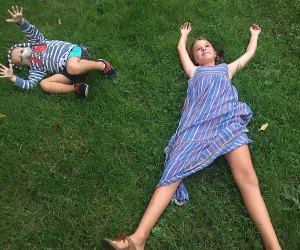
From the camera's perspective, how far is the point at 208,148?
362 centimetres

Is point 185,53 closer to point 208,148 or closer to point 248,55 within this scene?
point 248,55

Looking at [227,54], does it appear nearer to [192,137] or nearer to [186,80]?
[186,80]

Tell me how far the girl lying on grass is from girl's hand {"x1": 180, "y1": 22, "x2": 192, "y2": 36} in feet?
2.91

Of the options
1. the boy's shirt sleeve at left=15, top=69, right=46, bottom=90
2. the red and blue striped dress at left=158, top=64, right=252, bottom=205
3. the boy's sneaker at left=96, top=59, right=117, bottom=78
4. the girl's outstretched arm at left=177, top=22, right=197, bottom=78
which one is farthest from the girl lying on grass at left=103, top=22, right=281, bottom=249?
the boy's shirt sleeve at left=15, top=69, right=46, bottom=90

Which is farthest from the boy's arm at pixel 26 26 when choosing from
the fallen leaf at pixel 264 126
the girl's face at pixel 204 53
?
the fallen leaf at pixel 264 126

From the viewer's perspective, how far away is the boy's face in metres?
4.68

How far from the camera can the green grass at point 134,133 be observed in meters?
3.45

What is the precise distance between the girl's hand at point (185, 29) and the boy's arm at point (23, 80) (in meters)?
1.96

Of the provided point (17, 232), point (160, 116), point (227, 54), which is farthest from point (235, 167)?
point (17, 232)

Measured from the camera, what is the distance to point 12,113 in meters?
4.25

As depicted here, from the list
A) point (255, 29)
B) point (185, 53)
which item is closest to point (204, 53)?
point (185, 53)

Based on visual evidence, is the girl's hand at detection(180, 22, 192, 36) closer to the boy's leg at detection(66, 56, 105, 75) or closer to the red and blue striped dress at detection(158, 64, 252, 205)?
the red and blue striped dress at detection(158, 64, 252, 205)

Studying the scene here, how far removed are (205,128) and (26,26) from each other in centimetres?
258

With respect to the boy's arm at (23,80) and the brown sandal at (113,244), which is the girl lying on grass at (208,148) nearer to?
the brown sandal at (113,244)
